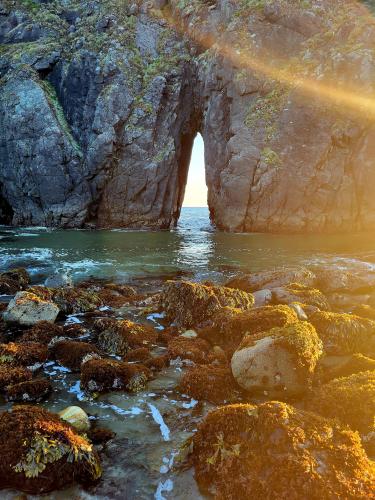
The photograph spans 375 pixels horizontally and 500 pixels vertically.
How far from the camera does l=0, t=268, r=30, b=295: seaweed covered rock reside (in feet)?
61.6

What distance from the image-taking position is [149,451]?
5949mm

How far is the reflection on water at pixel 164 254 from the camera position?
1065 inches

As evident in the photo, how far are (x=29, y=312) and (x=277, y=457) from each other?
10.7m

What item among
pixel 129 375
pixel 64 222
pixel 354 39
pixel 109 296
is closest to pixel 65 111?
pixel 64 222

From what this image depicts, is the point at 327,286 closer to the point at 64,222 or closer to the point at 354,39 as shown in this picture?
the point at 354,39

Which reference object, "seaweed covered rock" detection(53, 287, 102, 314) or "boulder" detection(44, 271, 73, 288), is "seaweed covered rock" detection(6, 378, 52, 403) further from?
"boulder" detection(44, 271, 73, 288)

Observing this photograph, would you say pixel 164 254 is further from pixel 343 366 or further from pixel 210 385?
pixel 210 385

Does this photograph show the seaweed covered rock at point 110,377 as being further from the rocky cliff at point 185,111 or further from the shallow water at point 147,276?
the rocky cliff at point 185,111

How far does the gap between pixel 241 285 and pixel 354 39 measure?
4843 cm

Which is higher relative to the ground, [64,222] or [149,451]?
[149,451]

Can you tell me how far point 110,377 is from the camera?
8258 millimetres

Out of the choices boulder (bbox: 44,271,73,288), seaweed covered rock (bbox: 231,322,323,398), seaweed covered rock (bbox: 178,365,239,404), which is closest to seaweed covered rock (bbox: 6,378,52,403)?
seaweed covered rock (bbox: 178,365,239,404)

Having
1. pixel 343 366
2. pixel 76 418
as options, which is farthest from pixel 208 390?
pixel 343 366

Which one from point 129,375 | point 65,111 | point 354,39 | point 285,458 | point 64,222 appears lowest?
point 64,222
